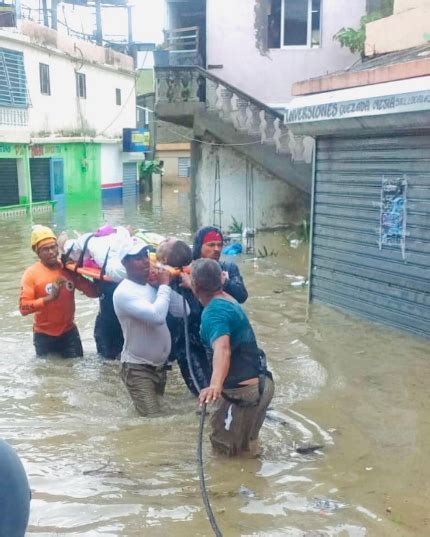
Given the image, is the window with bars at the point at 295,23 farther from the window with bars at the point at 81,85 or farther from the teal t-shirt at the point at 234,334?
the window with bars at the point at 81,85

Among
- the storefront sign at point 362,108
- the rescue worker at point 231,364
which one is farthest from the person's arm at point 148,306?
the storefront sign at point 362,108

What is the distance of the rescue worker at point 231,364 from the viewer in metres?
4.27

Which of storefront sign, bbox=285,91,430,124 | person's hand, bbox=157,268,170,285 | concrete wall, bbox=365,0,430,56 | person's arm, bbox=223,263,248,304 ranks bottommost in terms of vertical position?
person's arm, bbox=223,263,248,304

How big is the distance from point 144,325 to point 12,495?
11.6 ft

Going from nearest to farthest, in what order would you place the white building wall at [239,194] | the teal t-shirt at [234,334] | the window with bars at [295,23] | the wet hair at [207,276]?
1. the teal t-shirt at [234,334]
2. the wet hair at [207,276]
3. the white building wall at [239,194]
4. the window with bars at [295,23]

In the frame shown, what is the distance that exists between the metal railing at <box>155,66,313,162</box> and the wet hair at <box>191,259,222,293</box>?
11214 mm

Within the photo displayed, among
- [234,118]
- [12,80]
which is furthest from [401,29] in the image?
[12,80]

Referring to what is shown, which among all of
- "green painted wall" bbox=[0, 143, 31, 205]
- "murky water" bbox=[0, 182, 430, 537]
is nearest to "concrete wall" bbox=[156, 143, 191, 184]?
"green painted wall" bbox=[0, 143, 31, 205]

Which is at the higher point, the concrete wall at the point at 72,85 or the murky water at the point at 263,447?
the concrete wall at the point at 72,85

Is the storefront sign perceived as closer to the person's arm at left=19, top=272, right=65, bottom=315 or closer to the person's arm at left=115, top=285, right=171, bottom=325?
the person's arm at left=115, top=285, right=171, bottom=325

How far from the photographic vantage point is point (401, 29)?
947 cm

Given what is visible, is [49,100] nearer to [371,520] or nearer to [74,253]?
[74,253]

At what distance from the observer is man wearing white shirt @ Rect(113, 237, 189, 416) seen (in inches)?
201

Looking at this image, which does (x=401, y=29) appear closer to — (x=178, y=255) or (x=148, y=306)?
(x=178, y=255)
